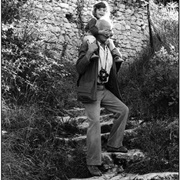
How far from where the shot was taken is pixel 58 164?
524 centimetres

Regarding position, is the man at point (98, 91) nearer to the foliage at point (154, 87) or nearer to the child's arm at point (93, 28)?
the child's arm at point (93, 28)

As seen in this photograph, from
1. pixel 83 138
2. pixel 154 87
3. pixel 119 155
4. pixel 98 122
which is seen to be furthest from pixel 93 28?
pixel 154 87

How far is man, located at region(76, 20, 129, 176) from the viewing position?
481cm

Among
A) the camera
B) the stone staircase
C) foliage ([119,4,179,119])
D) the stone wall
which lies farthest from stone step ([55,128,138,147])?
the stone wall

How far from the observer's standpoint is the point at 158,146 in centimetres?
536

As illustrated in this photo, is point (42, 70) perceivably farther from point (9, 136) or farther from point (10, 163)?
point (10, 163)

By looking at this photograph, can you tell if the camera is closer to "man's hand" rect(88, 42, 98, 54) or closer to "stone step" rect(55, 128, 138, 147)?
→ "man's hand" rect(88, 42, 98, 54)

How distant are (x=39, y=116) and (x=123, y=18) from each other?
19.7ft

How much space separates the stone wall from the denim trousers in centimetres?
352

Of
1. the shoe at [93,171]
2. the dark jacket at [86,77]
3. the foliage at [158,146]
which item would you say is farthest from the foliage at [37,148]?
the dark jacket at [86,77]

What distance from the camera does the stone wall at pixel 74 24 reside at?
956cm

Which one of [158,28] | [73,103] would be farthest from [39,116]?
[158,28]

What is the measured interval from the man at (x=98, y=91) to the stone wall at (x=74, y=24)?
3.35 meters

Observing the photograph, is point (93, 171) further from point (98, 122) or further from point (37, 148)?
point (37, 148)
